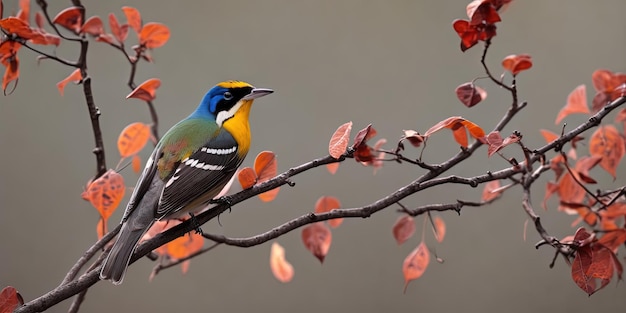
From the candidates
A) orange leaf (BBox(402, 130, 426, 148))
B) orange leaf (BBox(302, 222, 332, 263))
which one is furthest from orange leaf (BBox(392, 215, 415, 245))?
orange leaf (BBox(402, 130, 426, 148))

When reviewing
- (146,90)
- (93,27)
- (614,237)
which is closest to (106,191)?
(146,90)

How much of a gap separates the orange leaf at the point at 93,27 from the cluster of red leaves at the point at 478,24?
610 mm

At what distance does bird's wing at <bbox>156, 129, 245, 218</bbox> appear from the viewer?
119 centimetres

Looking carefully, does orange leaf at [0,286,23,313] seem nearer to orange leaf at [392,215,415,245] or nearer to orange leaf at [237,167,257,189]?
orange leaf at [237,167,257,189]

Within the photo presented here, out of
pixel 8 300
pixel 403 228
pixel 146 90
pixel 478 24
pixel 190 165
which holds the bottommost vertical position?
pixel 8 300

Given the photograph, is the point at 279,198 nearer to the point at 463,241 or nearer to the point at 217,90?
the point at 463,241

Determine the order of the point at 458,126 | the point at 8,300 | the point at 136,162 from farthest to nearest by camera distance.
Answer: the point at 136,162 < the point at 458,126 < the point at 8,300

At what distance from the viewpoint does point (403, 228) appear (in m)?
1.22

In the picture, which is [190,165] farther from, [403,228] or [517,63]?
[517,63]

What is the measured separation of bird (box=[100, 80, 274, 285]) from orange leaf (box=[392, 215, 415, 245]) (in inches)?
13.9

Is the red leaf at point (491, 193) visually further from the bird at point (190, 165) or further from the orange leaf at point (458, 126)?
the bird at point (190, 165)

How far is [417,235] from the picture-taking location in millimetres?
2590

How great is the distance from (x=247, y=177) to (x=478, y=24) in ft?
1.42

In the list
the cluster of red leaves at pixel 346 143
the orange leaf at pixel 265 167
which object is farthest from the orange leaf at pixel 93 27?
the cluster of red leaves at pixel 346 143
